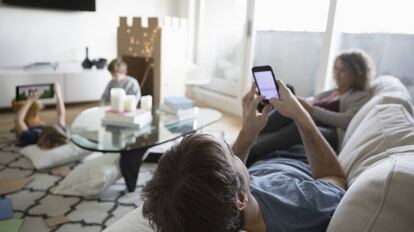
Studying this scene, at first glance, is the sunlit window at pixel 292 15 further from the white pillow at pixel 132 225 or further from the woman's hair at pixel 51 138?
the white pillow at pixel 132 225

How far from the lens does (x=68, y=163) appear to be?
7.39 ft

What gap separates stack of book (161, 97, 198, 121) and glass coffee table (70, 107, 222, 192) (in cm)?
7

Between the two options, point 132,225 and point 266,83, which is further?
point 266,83

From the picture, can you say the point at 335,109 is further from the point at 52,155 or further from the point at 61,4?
the point at 61,4

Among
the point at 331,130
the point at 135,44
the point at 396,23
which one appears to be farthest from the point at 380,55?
the point at 135,44

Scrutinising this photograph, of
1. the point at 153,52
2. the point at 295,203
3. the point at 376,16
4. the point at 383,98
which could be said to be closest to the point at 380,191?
the point at 295,203

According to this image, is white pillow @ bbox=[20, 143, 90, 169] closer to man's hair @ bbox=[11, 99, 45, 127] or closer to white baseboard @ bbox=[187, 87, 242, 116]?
man's hair @ bbox=[11, 99, 45, 127]

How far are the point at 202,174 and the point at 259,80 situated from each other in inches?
29.0

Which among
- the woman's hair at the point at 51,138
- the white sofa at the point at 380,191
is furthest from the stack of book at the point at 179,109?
the white sofa at the point at 380,191

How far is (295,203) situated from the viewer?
2.61ft

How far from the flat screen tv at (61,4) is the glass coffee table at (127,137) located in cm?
202

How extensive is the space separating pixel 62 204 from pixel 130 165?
0.41 meters

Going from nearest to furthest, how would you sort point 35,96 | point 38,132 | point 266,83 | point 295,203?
point 295,203 → point 266,83 → point 38,132 → point 35,96

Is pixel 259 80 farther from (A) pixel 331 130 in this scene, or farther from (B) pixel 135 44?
(B) pixel 135 44
